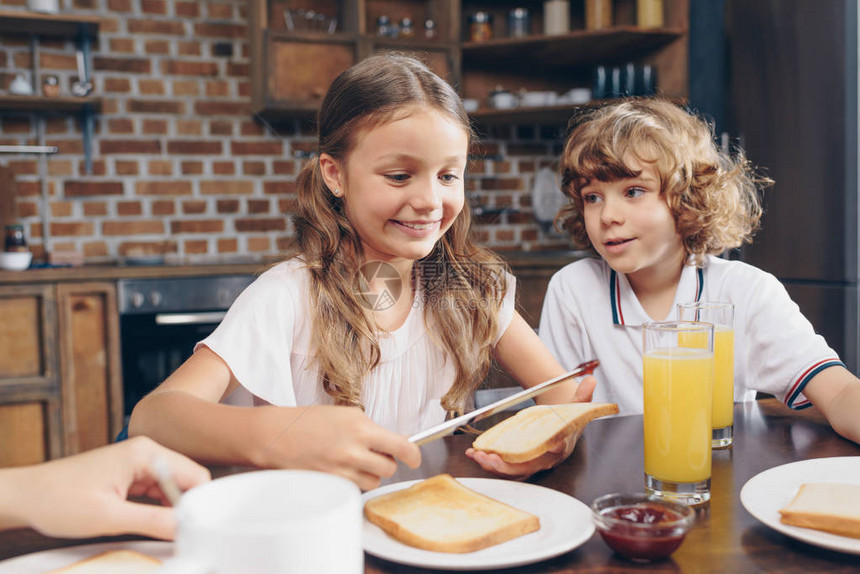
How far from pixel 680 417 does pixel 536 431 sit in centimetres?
15

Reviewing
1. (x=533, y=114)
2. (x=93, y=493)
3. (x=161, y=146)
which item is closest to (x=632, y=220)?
(x=93, y=493)

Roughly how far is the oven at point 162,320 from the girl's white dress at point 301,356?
1334 mm

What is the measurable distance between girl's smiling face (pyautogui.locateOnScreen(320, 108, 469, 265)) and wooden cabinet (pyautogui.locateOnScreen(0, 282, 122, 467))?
1576 mm

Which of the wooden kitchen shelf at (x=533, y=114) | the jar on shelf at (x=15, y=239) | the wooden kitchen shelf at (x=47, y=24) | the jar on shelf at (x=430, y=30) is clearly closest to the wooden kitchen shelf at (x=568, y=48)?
the jar on shelf at (x=430, y=30)

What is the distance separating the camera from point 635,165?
1.32 metres

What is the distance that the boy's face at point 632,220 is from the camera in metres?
1.32

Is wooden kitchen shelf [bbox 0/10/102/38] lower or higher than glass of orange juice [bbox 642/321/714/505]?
higher

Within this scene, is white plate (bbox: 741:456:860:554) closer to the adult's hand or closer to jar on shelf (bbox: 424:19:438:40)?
the adult's hand

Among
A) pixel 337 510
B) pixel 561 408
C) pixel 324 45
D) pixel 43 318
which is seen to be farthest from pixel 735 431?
pixel 324 45

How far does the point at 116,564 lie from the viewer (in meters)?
0.47

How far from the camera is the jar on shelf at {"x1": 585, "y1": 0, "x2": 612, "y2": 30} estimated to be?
9.75 ft

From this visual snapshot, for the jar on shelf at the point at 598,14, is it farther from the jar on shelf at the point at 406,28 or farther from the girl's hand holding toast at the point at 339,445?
the girl's hand holding toast at the point at 339,445

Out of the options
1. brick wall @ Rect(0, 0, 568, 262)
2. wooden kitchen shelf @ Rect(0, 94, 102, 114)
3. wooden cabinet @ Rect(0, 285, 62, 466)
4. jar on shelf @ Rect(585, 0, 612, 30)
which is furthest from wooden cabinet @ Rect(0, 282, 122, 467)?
jar on shelf @ Rect(585, 0, 612, 30)

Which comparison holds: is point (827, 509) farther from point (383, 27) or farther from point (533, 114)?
point (383, 27)
